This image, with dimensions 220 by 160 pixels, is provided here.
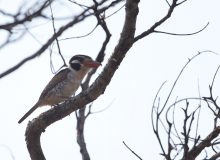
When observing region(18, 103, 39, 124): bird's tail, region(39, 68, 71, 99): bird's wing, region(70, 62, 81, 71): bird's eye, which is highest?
region(70, 62, 81, 71): bird's eye

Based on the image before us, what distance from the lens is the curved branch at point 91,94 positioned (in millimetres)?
3982

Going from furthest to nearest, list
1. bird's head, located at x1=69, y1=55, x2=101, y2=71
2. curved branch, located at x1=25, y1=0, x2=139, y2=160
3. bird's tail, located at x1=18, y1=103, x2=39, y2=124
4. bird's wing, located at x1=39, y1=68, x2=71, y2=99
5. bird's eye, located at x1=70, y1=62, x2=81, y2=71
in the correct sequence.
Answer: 1. bird's eye, located at x1=70, y1=62, x2=81, y2=71
2. bird's head, located at x1=69, y1=55, x2=101, y2=71
3. bird's wing, located at x1=39, y1=68, x2=71, y2=99
4. bird's tail, located at x1=18, y1=103, x2=39, y2=124
5. curved branch, located at x1=25, y1=0, x2=139, y2=160

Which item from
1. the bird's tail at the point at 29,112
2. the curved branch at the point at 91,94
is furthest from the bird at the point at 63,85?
the curved branch at the point at 91,94

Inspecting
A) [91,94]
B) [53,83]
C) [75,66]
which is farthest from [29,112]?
[91,94]

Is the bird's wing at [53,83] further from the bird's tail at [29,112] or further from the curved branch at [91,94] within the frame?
the curved branch at [91,94]

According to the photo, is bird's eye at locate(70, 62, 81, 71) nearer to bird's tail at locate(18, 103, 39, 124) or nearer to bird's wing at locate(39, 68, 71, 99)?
bird's wing at locate(39, 68, 71, 99)

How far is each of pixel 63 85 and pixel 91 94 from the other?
285cm

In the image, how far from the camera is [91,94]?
14.2ft

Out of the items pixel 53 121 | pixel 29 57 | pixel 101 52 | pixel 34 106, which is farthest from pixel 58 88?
pixel 53 121

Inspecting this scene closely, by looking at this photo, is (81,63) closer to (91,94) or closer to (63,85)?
(63,85)

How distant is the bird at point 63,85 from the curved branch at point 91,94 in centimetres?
229

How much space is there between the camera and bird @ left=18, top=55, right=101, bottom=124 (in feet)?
23.1

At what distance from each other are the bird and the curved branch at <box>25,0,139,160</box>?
229 centimetres

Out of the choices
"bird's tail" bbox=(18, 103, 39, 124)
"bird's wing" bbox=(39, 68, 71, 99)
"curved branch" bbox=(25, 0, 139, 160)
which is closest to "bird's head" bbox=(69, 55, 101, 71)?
"bird's wing" bbox=(39, 68, 71, 99)
